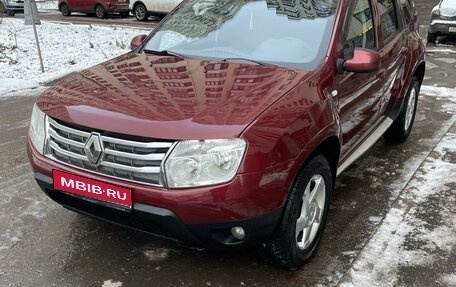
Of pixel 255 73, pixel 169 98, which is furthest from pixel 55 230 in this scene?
pixel 255 73

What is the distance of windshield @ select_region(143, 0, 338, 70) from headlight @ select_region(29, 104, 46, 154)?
3.58 ft

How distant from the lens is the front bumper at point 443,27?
1117 centimetres

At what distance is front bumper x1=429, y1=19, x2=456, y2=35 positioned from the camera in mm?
11168

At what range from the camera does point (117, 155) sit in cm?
253

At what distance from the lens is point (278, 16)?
139 inches

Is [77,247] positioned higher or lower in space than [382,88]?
lower

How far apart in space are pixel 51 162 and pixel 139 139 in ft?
2.16

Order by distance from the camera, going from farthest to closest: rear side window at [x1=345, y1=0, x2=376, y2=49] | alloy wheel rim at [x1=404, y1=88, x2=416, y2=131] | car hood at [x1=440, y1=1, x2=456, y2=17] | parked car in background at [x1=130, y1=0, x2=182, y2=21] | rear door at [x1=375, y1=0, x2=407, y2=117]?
parked car in background at [x1=130, y1=0, x2=182, y2=21] → car hood at [x1=440, y1=1, x2=456, y2=17] → alloy wheel rim at [x1=404, y1=88, x2=416, y2=131] → rear door at [x1=375, y1=0, x2=407, y2=117] → rear side window at [x1=345, y1=0, x2=376, y2=49]

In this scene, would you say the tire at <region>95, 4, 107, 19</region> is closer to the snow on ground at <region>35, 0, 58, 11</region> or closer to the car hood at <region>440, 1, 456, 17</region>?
the snow on ground at <region>35, 0, 58, 11</region>

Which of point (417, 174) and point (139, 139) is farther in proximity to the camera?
point (417, 174)

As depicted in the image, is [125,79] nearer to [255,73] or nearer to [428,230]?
[255,73]

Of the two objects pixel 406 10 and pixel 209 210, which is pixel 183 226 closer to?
pixel 209 210

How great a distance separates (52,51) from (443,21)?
8596mm

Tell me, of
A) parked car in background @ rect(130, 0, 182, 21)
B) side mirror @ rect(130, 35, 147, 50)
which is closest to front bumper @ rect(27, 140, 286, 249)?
side mirror @ rect(130, 35, 147, 50)
